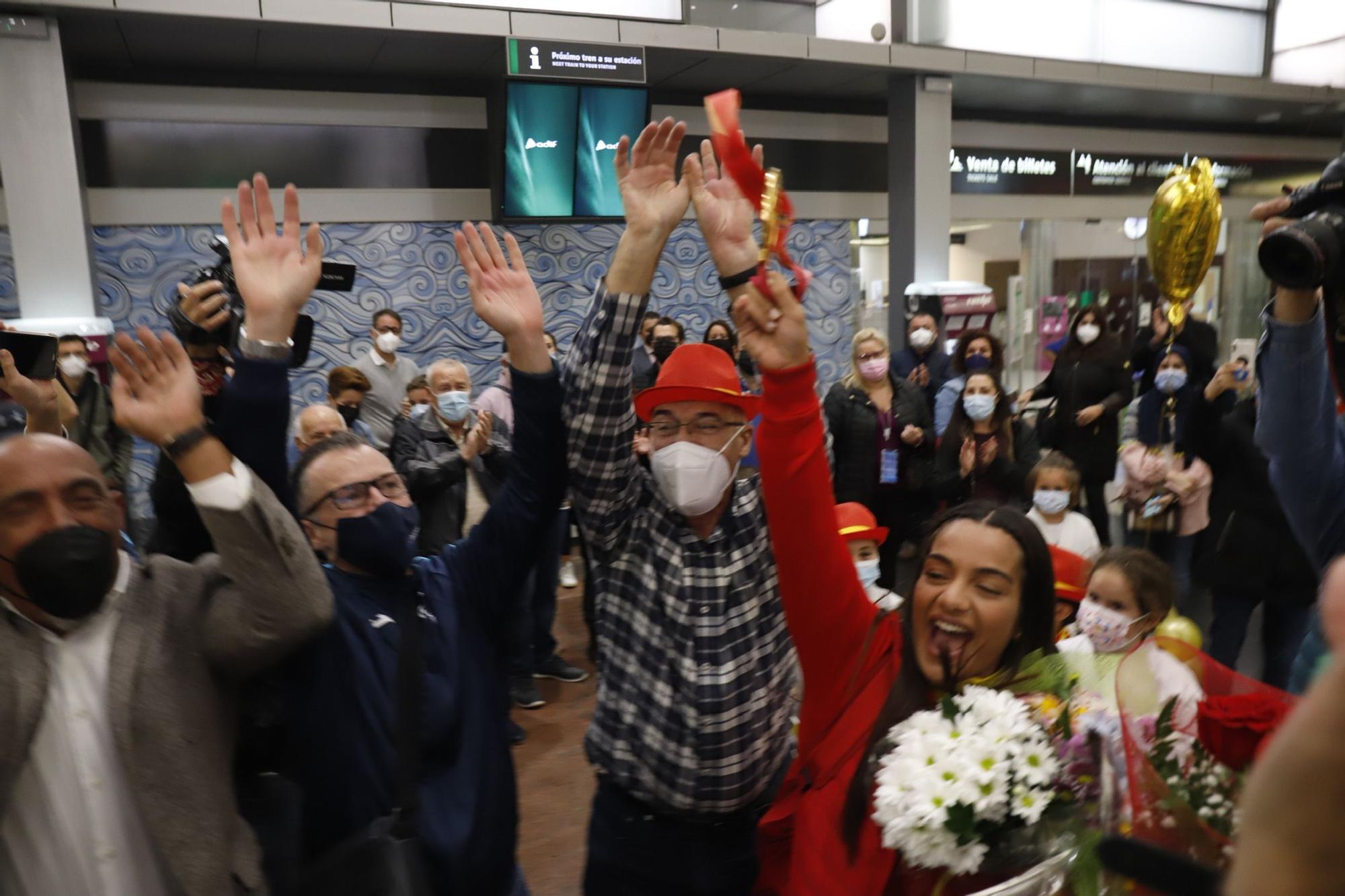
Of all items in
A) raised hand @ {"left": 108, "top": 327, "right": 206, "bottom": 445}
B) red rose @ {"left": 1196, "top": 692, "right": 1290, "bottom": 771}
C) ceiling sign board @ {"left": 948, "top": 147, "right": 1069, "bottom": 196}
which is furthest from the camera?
ceiling sign board @ {"left": 948, "top": 147, "right": 1069, "bottom": 196}

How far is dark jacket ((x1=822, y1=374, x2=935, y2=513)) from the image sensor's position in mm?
4586

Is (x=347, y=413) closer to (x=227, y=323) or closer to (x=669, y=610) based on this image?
(x=227, y=323)

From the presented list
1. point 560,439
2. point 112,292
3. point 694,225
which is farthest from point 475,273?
point 694,225

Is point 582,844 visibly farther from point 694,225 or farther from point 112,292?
point 694,225

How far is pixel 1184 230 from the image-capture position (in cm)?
214

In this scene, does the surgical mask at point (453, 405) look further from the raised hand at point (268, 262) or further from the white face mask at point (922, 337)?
the white face mask at point (922, 337)

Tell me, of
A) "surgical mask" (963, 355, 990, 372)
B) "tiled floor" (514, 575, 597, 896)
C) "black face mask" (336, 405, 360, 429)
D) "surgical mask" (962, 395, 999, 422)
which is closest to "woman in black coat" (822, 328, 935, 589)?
"surgical mask" (962, 395, 999, 422)

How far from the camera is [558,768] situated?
12.1 ft

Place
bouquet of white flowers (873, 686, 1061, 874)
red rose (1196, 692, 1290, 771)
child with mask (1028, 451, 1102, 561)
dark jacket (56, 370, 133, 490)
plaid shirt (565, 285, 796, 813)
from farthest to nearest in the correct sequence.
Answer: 1. dark jacket (56, 370, 133, 490)
2. child with mask (1028, 451, 1102, 561)
3. plaid shirt (565, 285, 796, 813)
4. bouquet of white flowers (873, 686, 1061, 874)
5. red rose (1196, 692, 1290, 771)

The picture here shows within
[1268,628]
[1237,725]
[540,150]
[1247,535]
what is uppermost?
[540,150]

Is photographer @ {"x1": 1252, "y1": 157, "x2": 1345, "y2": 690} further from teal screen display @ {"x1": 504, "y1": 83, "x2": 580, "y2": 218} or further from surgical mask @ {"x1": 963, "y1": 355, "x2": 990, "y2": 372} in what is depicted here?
teal screen display @ {"x1": 504, "y1": 83, "x2": 580, "y2": 218}

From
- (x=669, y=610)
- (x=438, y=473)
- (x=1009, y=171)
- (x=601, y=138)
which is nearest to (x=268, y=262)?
(x=669, y=610)

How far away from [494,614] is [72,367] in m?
4.09

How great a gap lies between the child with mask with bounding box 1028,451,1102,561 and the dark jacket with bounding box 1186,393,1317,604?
0.49m
